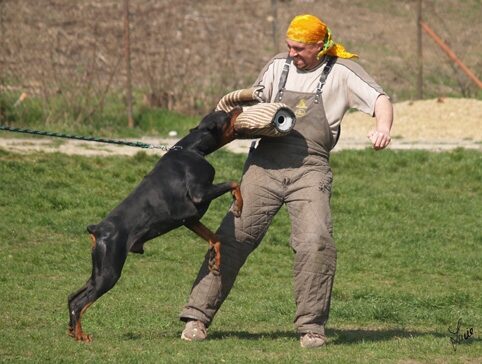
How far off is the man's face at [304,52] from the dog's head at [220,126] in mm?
526

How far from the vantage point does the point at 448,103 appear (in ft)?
49.1

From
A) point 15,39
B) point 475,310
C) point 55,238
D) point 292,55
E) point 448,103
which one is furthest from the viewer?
point 448,103

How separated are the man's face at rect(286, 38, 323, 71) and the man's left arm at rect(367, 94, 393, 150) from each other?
0.53 m

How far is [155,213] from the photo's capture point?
5676mm

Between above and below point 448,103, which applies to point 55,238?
below

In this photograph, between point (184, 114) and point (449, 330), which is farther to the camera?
point (184, 114)

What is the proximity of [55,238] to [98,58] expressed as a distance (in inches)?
281

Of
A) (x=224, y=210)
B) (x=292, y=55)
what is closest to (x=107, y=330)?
(x=292, y=55)

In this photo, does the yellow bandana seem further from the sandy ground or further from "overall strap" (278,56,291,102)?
the sandy ground

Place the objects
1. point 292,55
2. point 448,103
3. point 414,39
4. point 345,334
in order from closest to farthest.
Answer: point 292,55, point 345,334, point 448,103, point 414,39

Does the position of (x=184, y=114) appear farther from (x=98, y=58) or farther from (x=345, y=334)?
(x=345, y=334)

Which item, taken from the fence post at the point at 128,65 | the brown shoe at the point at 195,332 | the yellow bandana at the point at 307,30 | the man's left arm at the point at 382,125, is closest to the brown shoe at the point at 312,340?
the brown shoe at the point at 195,332

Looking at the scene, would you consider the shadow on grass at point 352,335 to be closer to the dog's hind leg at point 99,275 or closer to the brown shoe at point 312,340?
the brown shoe at point 312,340

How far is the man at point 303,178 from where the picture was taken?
5.90 meters
